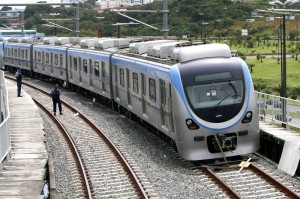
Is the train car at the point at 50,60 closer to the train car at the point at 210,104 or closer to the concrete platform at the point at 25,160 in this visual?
the concrete platform at the point at 25,160

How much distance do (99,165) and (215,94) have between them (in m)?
3.76

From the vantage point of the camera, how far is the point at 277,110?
2002 cm

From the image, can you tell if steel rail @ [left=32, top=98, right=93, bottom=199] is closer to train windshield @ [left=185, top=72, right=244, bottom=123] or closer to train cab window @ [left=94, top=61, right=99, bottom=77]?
train windshield @ [left=185, top=72, right=244, bottom=123]

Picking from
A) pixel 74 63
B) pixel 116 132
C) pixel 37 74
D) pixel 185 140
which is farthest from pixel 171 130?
pixel 37 74

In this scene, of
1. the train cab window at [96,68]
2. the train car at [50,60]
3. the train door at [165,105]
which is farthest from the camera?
the train car at [50,60]

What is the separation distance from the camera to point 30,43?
4962 centimetres

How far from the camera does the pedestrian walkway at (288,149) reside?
16.0 metres

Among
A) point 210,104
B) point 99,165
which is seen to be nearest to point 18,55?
point 99,165

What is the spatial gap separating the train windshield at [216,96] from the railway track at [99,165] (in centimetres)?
237

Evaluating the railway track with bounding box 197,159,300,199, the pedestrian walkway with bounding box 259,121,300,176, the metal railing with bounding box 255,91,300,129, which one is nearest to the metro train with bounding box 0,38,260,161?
the railway track with bounding box 197,159,300,199

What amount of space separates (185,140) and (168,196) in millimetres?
2762

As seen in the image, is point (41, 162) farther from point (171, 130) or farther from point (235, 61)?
point (235, 61)

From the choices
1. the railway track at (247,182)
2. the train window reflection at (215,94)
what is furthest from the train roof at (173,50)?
the railway track at (247,182)

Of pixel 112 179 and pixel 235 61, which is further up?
pixel 235 61
